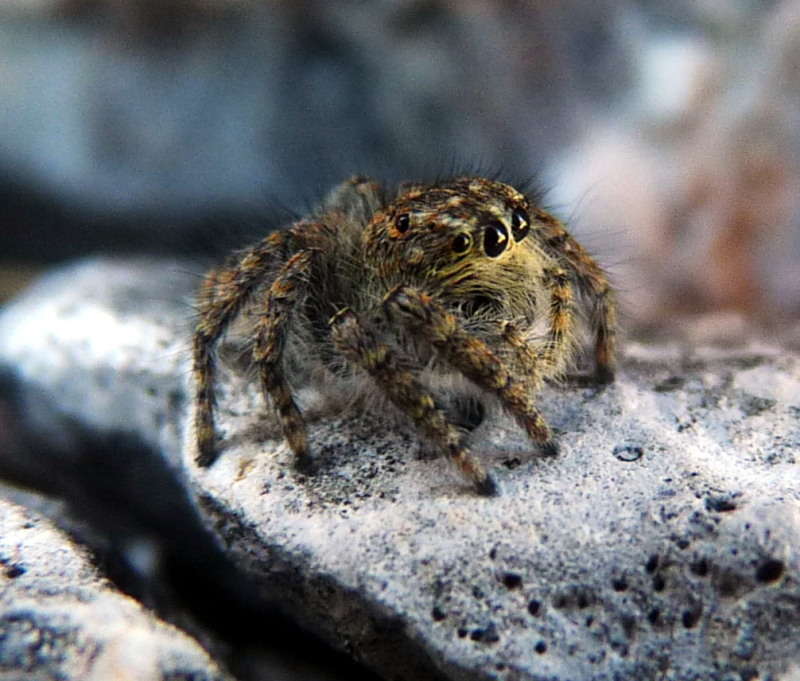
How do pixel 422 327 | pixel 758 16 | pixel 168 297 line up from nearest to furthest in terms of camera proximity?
pixel 422 327, pixel 168 297, pixel 758 16

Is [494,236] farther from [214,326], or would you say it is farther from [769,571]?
[769,571]

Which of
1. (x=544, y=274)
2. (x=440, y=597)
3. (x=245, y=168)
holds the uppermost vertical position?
(x=544, y=274)

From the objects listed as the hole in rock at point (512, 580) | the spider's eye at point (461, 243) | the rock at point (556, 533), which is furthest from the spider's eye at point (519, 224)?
the hole in rock at point (512, 580)

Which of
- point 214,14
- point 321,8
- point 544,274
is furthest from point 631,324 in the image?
point 214,14

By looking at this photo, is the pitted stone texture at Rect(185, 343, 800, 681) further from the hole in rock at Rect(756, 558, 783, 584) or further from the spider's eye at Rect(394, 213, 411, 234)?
the spider's eye at Rect(394, 213, 411, 234)

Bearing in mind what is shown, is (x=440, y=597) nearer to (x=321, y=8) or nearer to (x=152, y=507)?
(x=152, y=507)

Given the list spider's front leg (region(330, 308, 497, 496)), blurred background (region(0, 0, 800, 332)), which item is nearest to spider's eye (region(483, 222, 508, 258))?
spider's front leg (region(330, 308, 497, 496))

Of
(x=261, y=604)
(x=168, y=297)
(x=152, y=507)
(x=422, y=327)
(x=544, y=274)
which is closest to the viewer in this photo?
(x=422, y=327)

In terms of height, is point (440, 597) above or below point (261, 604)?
above
